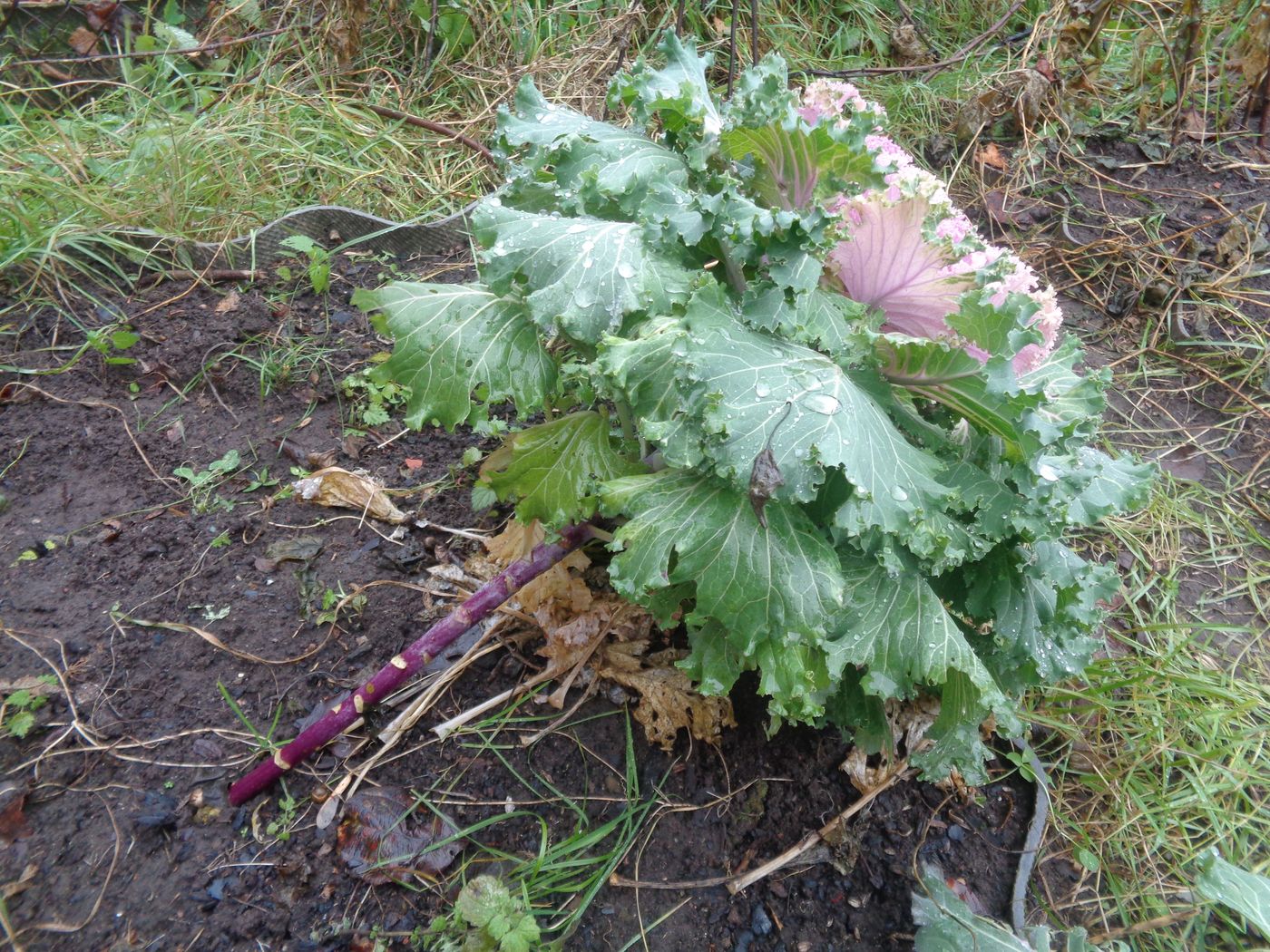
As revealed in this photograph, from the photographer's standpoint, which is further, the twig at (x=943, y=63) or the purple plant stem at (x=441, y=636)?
the twig at (x=943, y=63)

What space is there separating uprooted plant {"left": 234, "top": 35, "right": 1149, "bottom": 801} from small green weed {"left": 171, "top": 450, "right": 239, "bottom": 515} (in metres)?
0.88

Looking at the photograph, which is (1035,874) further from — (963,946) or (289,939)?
(289,939)

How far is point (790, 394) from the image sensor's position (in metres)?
1.42

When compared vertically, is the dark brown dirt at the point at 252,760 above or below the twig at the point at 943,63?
below

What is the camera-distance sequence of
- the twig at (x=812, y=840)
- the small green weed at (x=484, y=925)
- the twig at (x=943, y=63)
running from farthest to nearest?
the twig at (x=943, y=63) → the twig at (x=812, y=840) → the small green weed at (x=484, y=925)

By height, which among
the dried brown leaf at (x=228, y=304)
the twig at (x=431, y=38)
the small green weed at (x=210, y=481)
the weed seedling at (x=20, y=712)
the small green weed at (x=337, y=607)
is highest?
the twig at (x=431, y=38)

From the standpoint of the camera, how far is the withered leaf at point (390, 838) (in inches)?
70.6

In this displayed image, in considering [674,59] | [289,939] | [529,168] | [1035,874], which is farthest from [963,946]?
[674,59]

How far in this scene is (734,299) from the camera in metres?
1.78

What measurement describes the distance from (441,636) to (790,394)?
1.12 metres

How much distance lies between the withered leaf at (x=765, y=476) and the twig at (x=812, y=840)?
1.00 m

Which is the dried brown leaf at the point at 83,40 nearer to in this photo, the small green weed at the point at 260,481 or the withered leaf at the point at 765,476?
the small green weed at the point at 260,481

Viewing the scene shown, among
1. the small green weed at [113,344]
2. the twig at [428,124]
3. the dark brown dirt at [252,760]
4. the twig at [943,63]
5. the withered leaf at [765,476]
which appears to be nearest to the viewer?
the withered leaf at [765,476]

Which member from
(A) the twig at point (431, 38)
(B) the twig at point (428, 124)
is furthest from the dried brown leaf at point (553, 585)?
(A) the twig at point (431, 38)
